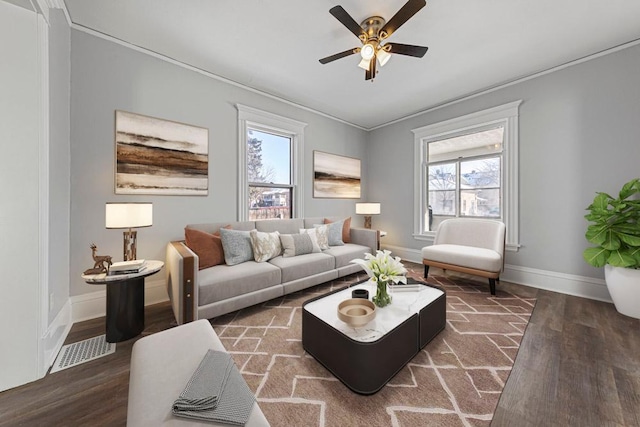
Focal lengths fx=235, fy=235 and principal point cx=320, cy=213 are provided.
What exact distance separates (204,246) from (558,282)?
14.2 feet

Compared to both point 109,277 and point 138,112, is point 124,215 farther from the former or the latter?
point 138,112

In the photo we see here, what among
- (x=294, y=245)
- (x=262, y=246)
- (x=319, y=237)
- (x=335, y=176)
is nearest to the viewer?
(x=262, y=246)

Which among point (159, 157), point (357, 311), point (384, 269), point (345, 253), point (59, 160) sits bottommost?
point (357, 311)

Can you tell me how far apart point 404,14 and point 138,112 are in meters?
2.77

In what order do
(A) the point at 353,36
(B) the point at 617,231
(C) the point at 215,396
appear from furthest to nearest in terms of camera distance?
(A) the point at 353,36 → (B) the point at 617,231 → (C) the point at 215,396

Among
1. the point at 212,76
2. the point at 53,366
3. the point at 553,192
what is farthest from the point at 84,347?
the point at 553,192

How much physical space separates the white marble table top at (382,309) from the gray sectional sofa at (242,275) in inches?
30.0

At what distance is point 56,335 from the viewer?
1.83 m

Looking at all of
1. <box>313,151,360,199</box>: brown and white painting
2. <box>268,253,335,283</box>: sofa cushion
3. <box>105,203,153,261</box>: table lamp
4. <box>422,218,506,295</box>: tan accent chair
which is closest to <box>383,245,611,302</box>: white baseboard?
<box>422,218,506,295</box>: tan accent chair

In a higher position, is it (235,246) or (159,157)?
(159,157)

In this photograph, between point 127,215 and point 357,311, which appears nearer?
point 357,311

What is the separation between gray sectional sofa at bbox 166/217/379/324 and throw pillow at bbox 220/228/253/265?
0.07 metres

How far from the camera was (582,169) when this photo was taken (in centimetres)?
283

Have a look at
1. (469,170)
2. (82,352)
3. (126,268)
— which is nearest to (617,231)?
(469,170)
